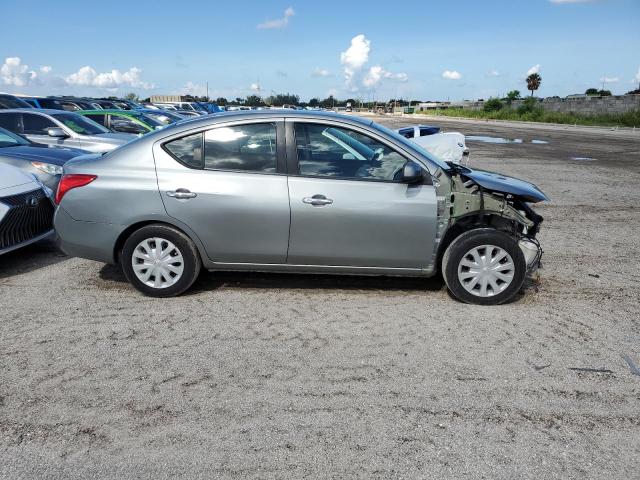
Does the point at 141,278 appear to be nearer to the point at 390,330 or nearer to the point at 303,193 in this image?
the point at 303,193

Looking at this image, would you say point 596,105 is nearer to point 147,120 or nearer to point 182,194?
point 147,120

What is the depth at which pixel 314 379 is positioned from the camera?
12.1 ft

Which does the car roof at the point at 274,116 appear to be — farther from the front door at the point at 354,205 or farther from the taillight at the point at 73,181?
the taillight at the point at 73,181

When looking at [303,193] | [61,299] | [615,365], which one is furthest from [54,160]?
[615,365]

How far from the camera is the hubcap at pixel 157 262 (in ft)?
16.5

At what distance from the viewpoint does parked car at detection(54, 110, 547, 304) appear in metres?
4.89

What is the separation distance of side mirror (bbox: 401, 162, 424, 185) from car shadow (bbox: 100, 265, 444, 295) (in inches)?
45.9

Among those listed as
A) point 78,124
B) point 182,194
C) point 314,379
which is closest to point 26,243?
point 182,194

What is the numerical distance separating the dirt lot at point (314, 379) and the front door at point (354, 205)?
47 centimetres

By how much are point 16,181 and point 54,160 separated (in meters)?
1.74

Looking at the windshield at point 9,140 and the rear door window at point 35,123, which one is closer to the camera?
the windshield at point 9,140

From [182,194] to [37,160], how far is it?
13.4 feet

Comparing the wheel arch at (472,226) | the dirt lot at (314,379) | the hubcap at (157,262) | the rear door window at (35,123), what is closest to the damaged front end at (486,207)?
the wheel arch at (472,226)

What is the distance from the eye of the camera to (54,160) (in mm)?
7961
